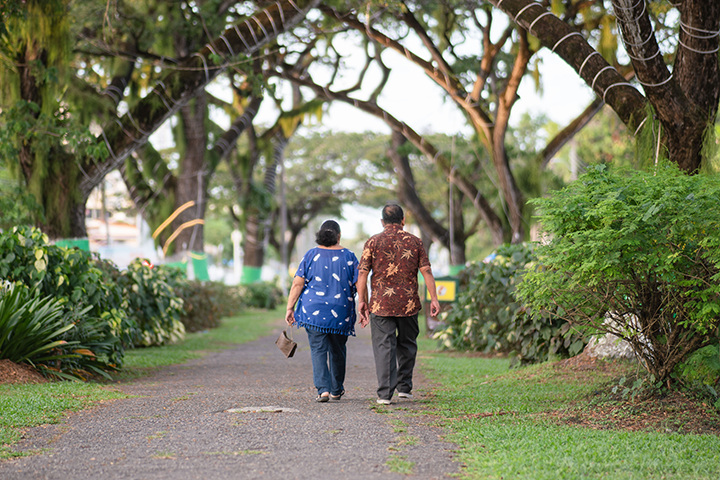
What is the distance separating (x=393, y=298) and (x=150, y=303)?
6795 mm

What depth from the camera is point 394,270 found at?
21.7 feet

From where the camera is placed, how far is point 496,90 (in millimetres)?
16578

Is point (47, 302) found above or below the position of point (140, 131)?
below

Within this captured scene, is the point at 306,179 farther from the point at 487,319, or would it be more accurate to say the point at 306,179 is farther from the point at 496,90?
the point at 487,319

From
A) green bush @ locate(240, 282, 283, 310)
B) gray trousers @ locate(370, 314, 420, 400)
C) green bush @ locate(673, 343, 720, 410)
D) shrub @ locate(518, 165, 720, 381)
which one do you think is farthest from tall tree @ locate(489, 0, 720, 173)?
green bush @ locate(240, 282, 283, 310)

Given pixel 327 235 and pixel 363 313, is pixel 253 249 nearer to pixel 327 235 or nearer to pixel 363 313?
pixel 327 235

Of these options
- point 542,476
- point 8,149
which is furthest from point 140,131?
point 542,476

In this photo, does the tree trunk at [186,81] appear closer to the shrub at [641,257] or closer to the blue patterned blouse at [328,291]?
the blue patterned blouse at [328,291]

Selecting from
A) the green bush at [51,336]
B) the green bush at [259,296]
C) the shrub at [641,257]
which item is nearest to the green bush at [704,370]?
the shrub at [641,257]

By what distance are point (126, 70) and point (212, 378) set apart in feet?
30.2

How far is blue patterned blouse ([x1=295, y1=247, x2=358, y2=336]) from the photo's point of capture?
264 inches

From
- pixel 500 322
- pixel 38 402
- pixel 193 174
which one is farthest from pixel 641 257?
pixel 193 174

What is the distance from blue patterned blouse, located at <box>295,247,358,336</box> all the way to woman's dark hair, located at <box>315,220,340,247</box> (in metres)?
0.07

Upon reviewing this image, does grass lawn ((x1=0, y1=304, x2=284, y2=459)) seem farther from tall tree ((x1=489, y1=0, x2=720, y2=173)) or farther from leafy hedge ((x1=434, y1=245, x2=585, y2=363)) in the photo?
tall tree ((x1=489, y1=0, x2=720, y2=173))
